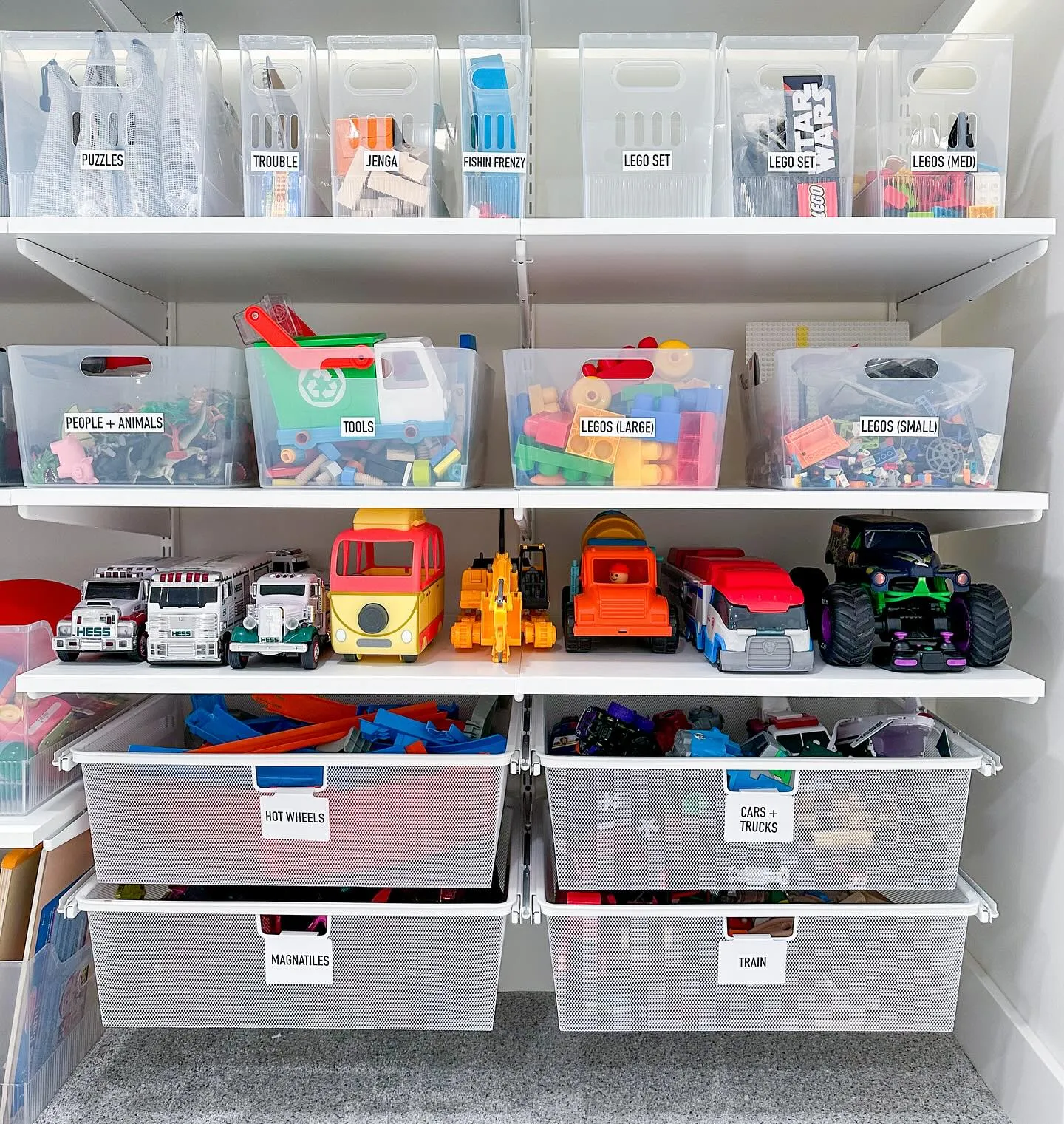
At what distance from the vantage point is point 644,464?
1.12 metres

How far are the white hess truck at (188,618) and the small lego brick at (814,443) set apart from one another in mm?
771

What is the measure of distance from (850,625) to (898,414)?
0.28 meters

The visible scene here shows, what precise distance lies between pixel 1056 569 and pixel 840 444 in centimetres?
34

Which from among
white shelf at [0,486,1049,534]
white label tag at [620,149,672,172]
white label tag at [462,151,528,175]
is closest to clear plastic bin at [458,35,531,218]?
white label tag at [462,151,528,175]

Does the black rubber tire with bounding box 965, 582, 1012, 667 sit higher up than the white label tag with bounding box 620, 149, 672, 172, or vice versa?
the white label tag with bounding box 620, 149, 672, 172

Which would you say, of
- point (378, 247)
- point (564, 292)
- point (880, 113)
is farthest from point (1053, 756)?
point (378, 247)

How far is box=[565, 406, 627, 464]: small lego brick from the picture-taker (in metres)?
1.11

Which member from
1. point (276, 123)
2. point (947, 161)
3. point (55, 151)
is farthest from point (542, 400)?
point (55, 151)

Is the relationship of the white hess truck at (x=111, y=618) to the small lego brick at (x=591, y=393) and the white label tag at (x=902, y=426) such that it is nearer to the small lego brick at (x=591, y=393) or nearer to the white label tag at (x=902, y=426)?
the small lego brick at (x=591, y=393)

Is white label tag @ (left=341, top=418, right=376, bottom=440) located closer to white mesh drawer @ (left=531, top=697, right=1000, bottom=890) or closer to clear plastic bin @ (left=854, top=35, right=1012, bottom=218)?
white mesh drawer @ (left=531, top=697, right=1000, bottom=890)

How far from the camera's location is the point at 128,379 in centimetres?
112

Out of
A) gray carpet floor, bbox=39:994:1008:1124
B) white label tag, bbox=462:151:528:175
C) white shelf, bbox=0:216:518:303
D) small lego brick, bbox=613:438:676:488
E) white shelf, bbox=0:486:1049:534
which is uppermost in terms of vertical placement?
white label tag, bbox=462:151:528:175

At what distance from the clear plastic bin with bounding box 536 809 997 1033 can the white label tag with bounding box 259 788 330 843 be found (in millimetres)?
299

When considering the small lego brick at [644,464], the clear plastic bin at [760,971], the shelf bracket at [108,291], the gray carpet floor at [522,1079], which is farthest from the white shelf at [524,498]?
the gray carpet floor at [522,1079]
